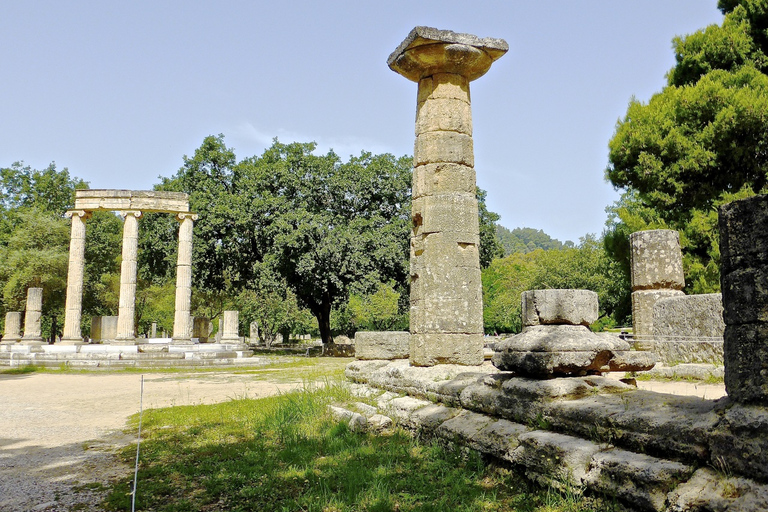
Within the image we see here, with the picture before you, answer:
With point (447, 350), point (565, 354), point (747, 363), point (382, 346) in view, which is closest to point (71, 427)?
point (382, 346)

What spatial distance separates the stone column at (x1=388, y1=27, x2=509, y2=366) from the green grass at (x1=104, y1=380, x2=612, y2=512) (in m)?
1.95

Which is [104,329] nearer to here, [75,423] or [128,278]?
[128,278]

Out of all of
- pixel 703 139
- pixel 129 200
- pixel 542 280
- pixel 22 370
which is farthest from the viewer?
pixel 542 280

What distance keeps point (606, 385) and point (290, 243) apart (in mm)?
22270

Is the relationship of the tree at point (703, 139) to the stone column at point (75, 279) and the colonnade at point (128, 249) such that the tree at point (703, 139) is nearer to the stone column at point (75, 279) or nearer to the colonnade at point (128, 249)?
the colonnade at point (128, 249)

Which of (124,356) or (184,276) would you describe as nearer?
(124,356)

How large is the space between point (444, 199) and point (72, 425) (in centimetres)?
713

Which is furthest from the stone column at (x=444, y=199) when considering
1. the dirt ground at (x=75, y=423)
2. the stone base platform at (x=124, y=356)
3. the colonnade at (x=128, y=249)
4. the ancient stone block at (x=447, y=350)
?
the colonnade at (x=128, y=249)

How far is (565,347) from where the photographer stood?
5055mm

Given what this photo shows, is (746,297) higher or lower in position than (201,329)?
higher

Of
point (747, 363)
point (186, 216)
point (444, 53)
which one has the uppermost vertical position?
point (186, 216)

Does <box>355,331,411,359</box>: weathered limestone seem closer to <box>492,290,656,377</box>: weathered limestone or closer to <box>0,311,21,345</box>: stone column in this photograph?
<box>492,290,656,377</box>: weathered limestone

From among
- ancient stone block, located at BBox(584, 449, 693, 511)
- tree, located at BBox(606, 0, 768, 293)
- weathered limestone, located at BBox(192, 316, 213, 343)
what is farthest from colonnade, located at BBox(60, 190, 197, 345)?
ancient stone block, located at BBox(584, 449, 693, 511)

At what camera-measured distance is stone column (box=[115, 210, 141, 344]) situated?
2606cm
